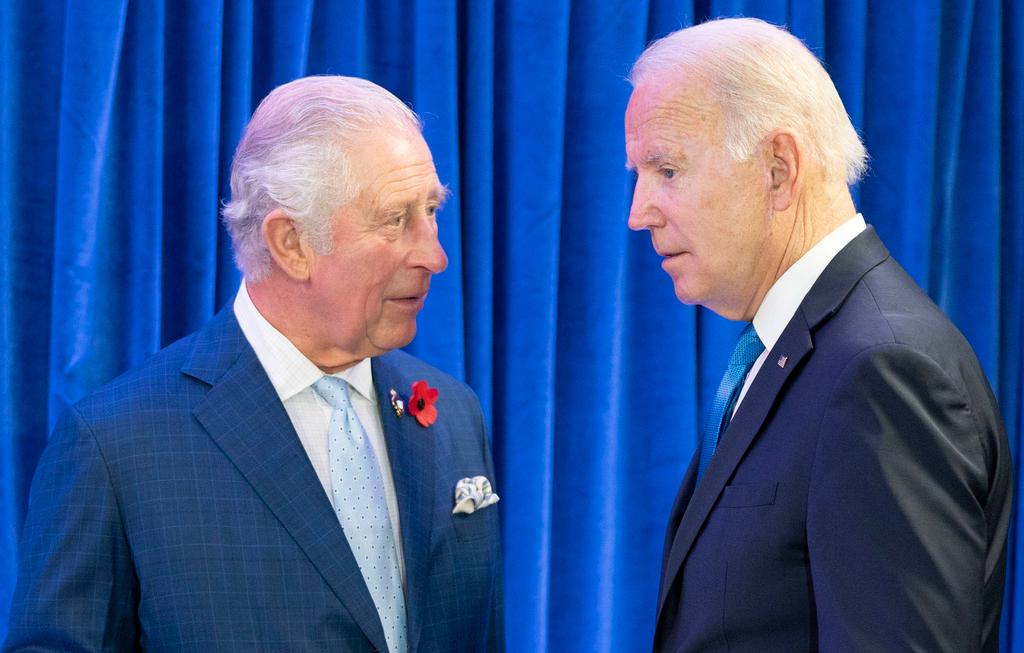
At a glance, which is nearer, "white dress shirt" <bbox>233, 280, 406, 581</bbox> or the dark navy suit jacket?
the dark navy suit jacket

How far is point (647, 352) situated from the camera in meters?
2.67

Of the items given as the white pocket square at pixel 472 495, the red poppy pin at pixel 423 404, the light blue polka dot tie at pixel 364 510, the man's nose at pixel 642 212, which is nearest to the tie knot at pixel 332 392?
the light blue polka dot tie at pixel 364 510

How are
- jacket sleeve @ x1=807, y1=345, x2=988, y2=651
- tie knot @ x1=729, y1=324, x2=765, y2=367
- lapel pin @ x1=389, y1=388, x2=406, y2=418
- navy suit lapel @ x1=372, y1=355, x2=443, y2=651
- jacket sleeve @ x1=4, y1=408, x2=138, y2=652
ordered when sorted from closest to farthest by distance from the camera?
1. jacket sleeve @ x1=807, y1=345, x2=988, y2=651
2. jacket sleeve @ x1=4, y1=408, x2=138, y2=652
3. tie knot @ x1=729, y1=324, x2=765, y2=367
4. navy suit lapel @ x1=372, y1=355, x2=443, y2=651
5. lapel pin @ x1=389, y1=388, x2=406, y2=418

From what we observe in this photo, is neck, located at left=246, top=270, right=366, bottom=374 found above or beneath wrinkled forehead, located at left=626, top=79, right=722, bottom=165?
beneath


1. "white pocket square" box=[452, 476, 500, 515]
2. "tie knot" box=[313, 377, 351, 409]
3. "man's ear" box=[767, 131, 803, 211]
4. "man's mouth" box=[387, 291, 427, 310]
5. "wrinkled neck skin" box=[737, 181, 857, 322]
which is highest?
"man's ear" box=[767, 131, 803, 211]

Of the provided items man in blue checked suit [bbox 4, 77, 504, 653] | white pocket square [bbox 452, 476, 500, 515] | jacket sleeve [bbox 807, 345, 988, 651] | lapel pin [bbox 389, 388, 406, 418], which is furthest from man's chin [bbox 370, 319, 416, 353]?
jacket sleeve [bbox 807, 345, 988, 651]

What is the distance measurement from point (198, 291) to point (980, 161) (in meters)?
1.88

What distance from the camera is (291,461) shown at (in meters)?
1.67

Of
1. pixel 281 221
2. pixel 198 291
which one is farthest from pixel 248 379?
pixel 198 291

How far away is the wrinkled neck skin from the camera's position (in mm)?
1568

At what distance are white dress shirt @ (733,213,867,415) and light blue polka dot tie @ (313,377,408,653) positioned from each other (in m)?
0.58

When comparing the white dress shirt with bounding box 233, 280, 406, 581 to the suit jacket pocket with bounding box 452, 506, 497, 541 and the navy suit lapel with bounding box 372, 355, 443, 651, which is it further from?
the suit jacket pocket with bounding box 452, 506, 497, 541

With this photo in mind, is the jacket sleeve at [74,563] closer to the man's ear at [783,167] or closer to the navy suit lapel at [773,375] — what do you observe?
the navy suit lapel at [773,375]

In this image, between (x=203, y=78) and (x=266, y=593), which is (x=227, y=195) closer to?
(x=203, y=78)
